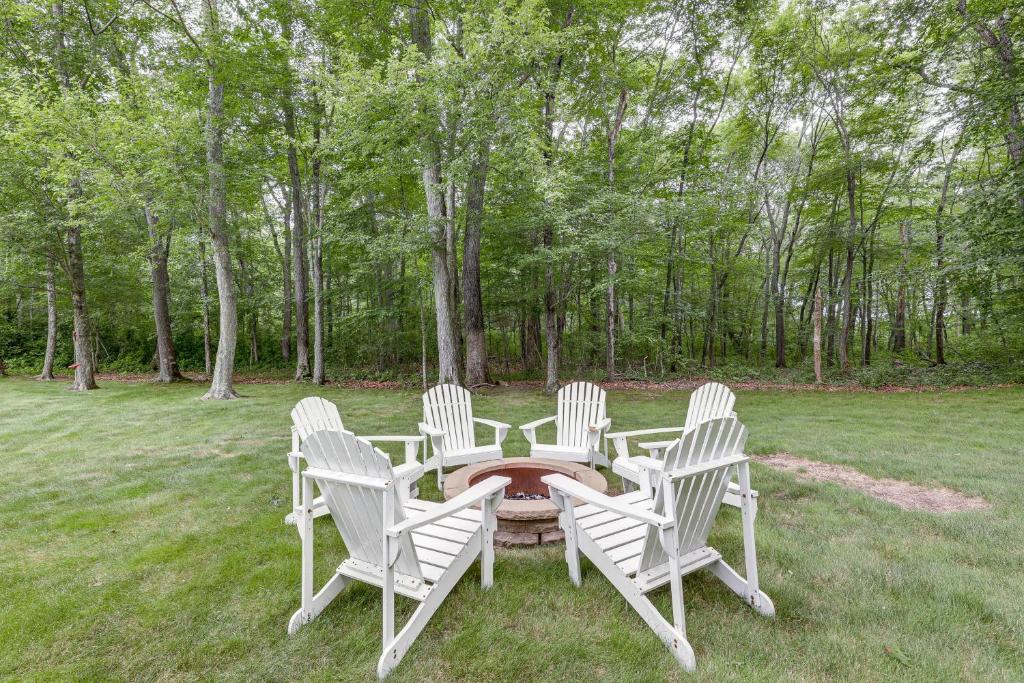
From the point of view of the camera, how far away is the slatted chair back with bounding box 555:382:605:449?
4.05m

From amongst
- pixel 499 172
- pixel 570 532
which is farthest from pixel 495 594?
pixel 499 172

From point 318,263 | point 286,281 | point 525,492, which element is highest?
point 286,281

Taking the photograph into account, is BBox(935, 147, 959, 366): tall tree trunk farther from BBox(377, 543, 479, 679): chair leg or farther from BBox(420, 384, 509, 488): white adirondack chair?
BBox(377, 543, 479, 679): chair leg

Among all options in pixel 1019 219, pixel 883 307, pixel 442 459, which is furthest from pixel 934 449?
pixel 883 307

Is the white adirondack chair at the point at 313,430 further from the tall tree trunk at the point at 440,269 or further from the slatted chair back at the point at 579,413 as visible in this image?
the tall tree trunk at the point at 440,269

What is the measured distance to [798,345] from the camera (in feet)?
49.6

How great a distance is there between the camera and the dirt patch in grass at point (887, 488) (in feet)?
10.2

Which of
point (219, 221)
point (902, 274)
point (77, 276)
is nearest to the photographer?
point (219, 221)

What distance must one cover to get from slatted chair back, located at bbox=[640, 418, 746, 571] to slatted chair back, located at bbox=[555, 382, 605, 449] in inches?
75.7

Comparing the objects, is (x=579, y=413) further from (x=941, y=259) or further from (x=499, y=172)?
(x=941, y=259)

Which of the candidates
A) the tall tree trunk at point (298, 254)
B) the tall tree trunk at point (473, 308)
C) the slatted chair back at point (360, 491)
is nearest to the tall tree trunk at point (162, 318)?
the tall tree trunk at point (298, 254)

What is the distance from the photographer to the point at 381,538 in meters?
1.83

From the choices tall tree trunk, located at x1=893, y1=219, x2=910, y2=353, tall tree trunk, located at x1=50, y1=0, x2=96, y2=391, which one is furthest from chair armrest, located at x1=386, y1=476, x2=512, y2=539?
tall tree trunk, located at x1=50, y1=0, x2=96, y2=391

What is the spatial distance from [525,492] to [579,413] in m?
1.05
